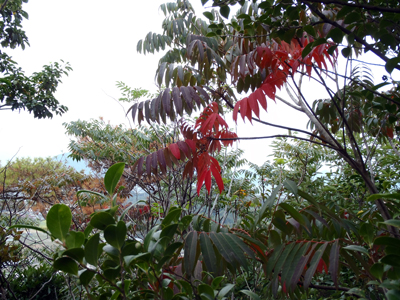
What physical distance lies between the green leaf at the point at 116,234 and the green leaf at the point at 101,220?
0.08ft

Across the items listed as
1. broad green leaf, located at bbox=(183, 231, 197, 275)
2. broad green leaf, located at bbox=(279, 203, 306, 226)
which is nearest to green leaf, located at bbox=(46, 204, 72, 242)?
broad green leaf, located at bbox=(183, 231, 197, 275)

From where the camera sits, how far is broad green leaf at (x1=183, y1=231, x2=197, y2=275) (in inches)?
21.0

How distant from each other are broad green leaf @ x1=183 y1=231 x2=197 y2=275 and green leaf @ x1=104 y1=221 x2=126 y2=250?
0.20m

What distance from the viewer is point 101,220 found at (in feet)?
1.26

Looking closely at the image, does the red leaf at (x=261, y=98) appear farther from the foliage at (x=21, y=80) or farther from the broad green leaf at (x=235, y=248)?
the foliage at (x=21, y=80)

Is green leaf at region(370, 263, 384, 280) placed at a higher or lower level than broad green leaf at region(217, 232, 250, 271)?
lower

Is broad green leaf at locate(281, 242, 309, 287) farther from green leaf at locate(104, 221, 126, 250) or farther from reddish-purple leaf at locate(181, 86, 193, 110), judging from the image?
reddish-purple leaf at locate(181, 86, 193, 110)

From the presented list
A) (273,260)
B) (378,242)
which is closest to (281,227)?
(273,260)

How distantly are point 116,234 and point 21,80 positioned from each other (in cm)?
596

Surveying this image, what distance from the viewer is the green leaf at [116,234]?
1.19 ft

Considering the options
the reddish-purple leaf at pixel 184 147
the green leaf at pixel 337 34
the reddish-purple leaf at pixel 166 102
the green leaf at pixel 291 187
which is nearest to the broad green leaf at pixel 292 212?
the green leaf at pixel 291 187

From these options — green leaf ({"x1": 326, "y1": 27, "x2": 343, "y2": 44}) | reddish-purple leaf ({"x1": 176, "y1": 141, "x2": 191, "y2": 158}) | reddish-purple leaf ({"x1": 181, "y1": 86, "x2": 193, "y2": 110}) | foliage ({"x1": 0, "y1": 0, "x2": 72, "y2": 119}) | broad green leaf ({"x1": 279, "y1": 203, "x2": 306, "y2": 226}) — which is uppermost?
foliage ({"x1": 0, "y1": 0, "x2": 72, "y2": 119})

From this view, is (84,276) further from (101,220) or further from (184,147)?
(184,147)

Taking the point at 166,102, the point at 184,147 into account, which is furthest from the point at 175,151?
the point at 166,102
